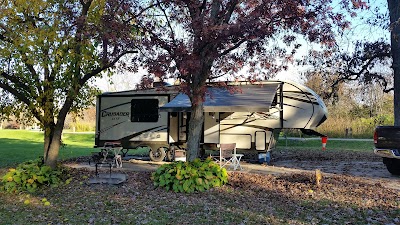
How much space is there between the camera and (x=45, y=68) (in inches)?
317

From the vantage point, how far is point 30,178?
25.6ft

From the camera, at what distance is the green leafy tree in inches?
296

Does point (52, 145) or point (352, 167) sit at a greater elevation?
point (52, 145)

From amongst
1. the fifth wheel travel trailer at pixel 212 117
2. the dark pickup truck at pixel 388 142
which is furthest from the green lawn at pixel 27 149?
the dark pickup truck at pixel 388 142

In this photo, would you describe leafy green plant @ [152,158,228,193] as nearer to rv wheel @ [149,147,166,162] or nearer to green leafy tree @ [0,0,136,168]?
green leafy tree @ [0,0,136,168]

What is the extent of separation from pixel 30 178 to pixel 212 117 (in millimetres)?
6272

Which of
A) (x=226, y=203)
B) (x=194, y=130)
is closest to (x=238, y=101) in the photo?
(x=194, y=130)

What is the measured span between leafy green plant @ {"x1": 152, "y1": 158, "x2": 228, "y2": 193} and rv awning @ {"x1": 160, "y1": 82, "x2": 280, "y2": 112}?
2383mm

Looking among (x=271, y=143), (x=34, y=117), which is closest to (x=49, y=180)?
(x=34, y=117)

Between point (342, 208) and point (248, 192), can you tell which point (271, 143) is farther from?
point (342, 208)

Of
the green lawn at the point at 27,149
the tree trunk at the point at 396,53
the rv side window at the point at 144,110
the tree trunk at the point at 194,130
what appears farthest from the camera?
the green lawn at the point at 27,149

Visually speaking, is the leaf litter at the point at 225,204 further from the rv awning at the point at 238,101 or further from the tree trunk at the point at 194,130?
the rv awning at the point at 238,101

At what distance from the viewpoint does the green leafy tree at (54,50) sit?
7.52 m

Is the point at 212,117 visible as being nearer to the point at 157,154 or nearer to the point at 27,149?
the point at 157,154
